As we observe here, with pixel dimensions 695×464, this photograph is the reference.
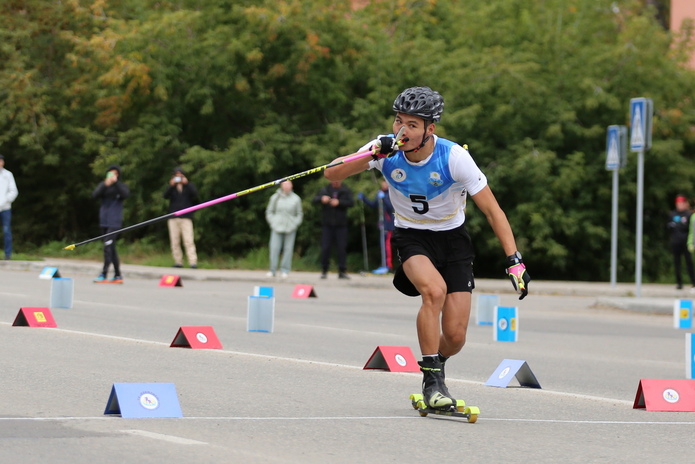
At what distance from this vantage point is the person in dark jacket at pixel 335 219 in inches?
907

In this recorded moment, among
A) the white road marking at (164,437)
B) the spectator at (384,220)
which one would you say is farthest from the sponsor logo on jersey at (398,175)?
the spectator at (384,220)

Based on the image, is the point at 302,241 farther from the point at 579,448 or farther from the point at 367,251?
the point at 579,448

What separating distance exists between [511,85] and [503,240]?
18980 millimetres

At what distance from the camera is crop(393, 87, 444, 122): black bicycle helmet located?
7.42 m

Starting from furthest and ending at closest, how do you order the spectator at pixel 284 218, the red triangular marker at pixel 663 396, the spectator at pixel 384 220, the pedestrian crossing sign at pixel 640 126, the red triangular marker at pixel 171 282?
the spectator at pixel 384 220
the spectator at pixel 284 218
the red triangular marker at pixel 171 282
the pedestrian crossing sign at pixel 640 126
the red triangular marker at pixel 663 396

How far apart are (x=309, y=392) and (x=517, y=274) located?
1837mm

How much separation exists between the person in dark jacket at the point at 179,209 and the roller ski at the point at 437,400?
1660cm

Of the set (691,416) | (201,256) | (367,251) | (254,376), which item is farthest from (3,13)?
(691,416)

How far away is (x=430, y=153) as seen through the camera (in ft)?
24.8

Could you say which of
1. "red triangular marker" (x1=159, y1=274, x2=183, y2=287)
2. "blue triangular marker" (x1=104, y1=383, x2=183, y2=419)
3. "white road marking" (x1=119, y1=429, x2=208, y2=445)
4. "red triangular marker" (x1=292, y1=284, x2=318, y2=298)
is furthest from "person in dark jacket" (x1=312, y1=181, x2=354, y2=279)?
"white road marking" (x1=119, y1=429, x2=208, y2=445)

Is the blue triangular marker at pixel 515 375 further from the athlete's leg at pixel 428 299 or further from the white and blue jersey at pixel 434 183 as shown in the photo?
the white and blue jersey at pixel 434 183

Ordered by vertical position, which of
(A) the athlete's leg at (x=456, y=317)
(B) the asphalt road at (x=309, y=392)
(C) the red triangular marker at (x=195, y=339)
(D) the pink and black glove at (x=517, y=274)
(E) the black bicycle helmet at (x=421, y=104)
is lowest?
(B) the asphalt road at (x=309, y=392)

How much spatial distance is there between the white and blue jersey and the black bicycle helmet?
0.21 metres

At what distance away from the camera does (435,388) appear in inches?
294
